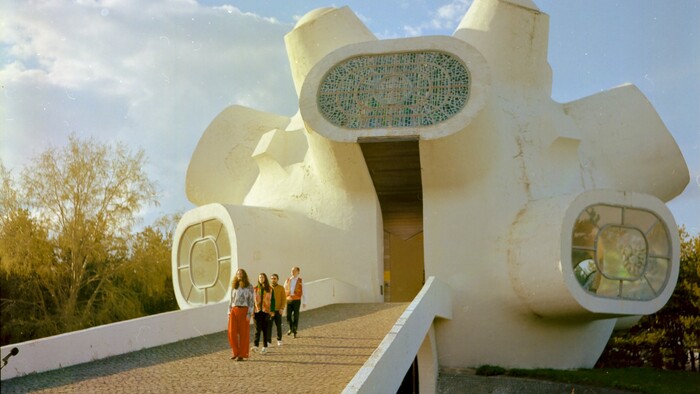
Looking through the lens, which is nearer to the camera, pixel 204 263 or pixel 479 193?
pixel 479 193

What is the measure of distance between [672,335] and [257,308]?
21.0 meters

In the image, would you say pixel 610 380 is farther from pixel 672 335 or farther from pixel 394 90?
pixel 672 335

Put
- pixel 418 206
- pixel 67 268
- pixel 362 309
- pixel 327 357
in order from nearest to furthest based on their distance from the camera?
1. pixel 327 357
2. pixel 362 309
3. pixel 418 206
4. pixel 67 268

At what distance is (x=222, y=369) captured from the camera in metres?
9.09

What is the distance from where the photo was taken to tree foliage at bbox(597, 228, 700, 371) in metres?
25.8

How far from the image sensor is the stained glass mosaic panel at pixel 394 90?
51.7 ft

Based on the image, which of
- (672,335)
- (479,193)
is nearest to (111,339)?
(479,193)

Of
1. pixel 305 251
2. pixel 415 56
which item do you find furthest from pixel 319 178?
pixel 415 56

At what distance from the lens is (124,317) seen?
83.1 ft

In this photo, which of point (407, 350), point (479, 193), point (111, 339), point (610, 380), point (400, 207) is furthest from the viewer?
point (400, 207)

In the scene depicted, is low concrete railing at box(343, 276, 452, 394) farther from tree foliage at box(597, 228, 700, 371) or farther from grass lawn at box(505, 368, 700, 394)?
tree foliage at box(597, 228, 700, 371)

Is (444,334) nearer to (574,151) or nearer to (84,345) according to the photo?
(574,151)

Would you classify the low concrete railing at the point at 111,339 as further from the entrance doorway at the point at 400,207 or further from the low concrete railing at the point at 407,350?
the entrance doorway at the point at 400,207

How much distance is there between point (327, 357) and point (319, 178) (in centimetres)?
841
